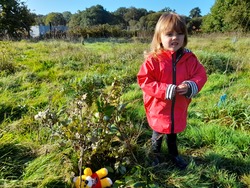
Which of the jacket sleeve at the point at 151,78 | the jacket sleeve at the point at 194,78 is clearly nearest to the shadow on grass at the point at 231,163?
the jacket sleeve at the point at 194,78

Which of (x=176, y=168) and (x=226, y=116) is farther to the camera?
(x=226, y=116)

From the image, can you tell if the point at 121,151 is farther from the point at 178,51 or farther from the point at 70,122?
the point at 178,51

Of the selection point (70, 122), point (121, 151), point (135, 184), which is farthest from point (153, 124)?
point (70, 122)

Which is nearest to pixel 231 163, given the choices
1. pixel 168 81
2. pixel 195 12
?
pixel 168 81

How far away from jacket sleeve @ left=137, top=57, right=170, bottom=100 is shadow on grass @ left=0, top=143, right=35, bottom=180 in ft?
3.91

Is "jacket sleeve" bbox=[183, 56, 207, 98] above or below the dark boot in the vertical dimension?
above

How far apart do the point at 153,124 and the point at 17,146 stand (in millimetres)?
1272

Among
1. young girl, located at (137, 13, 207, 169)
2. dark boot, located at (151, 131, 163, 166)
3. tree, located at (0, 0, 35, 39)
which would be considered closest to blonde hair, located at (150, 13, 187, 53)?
young girl, located at (137, 13, 207, 169)

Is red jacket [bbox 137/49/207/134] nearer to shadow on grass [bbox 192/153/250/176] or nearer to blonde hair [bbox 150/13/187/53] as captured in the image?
blonde hair [bbox 150/13/187/53]

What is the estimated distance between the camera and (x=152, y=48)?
8.55 feet

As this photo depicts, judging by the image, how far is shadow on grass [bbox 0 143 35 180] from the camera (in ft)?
Result: 7.26

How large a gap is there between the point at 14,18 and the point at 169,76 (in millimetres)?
24345

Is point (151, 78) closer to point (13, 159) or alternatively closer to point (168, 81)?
point (168, 81)

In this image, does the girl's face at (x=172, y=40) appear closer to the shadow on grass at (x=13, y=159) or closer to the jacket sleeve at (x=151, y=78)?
the jacket sleeve at (x=151, y=78)
